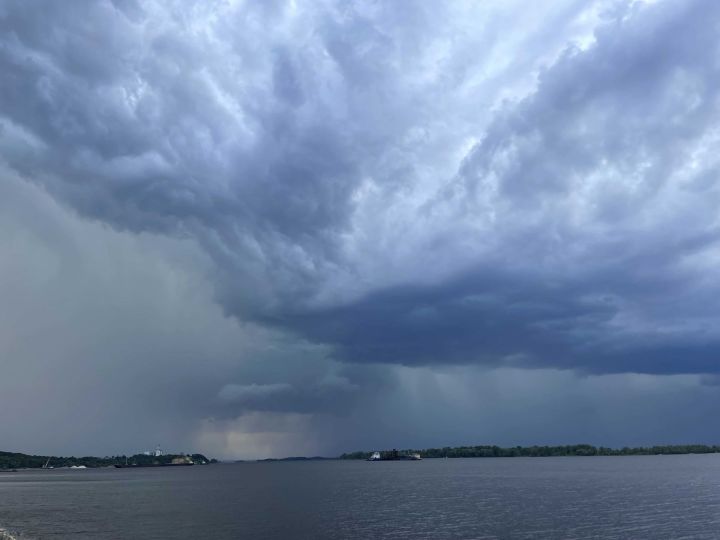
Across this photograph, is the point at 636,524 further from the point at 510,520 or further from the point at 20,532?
the point at 20,532

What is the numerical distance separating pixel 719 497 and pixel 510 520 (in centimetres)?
7105

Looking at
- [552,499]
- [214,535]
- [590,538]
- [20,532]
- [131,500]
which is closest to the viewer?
[590,538]

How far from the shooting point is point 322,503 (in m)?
142

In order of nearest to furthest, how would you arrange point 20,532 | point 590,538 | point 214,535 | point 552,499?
point 590,538 → point 214,535 → point 20,532 → point 552,499

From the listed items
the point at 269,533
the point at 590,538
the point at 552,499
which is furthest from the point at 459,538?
the point at 552,499

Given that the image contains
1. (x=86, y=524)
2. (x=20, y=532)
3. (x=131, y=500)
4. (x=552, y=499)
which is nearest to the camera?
(x=20, y=532)

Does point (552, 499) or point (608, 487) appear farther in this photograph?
point (608, 487)

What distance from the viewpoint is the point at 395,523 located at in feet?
330

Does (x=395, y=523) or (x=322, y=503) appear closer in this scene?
(x=395, y=523)

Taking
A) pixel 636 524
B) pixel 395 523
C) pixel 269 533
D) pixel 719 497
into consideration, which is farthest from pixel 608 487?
pixel 269 533

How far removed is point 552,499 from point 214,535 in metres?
81.4

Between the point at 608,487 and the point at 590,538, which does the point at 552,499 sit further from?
the point at 590,538

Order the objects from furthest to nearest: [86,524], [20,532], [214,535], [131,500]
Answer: [131,500] < [86,524] < [20,532] < [214,535]

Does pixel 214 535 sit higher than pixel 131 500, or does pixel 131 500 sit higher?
pixel 131 500
